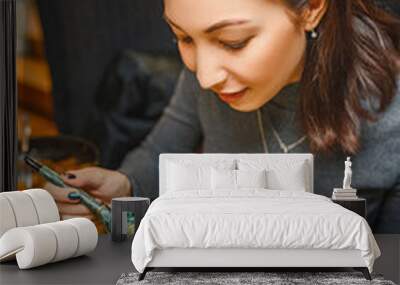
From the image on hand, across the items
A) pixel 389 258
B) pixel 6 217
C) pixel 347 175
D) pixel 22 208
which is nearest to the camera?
pixel 6 217

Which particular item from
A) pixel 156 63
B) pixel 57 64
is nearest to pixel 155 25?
pixel 156 63

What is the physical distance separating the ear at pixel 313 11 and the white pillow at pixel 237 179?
1673 millimetres

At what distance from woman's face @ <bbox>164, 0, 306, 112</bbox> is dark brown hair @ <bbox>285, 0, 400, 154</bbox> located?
0.21m

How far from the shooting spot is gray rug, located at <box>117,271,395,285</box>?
5.03 meters

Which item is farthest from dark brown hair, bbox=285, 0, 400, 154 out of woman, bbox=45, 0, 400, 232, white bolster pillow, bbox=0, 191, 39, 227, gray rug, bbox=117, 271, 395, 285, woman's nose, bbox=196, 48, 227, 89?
white bolster pillow, bbox=0, 191, 39, 227

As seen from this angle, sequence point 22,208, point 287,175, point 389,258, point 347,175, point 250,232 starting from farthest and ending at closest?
point 347,175
point 287,175
point 389,258
point 22,208
point 250,232

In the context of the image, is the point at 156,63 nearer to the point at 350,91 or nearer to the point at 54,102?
the point at 54,102

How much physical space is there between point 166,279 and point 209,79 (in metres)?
2.80

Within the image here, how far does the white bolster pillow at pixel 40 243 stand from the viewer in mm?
5383

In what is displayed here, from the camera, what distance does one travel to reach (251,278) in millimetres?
5133

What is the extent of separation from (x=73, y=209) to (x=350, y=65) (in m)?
3.26

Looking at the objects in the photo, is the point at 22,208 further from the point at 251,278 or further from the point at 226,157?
the point at 226,157

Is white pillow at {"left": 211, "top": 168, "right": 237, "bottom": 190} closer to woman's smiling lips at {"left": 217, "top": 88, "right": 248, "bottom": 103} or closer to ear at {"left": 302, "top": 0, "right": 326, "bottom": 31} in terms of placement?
woman's smiling lips at {"left": 217, "top": 88, "right": 248, "bottom": 103}

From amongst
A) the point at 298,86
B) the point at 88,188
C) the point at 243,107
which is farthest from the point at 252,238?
the point at 88,188
